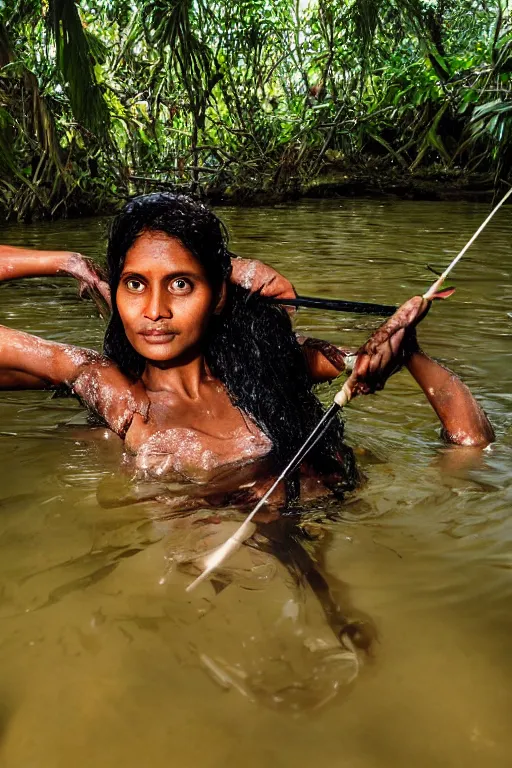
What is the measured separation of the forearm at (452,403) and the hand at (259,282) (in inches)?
19.1

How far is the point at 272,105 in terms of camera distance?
45.8ft

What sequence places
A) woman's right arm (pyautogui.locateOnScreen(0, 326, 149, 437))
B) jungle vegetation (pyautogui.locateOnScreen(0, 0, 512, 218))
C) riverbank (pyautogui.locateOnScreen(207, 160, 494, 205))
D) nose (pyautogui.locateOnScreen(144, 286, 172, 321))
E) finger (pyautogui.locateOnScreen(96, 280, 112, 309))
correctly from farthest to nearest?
riverbank (pyautogui.locateOnScreen(207, 160, 494, 205)) < jungle vegetation (pyautogui.locateOnScreen(0, 0, 512, 218)) < finger (pyautogui.locateOnScreen(96, 280, 112, 309)) < woman's right arm (pyautogui.locateOnScreen(0, 326, 149, 437)) < nose (pyautogui.locateOnScreen(144, 286, 172, 321))

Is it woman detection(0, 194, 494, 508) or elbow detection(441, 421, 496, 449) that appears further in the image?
elbow detection(441, 421, 496, 449)

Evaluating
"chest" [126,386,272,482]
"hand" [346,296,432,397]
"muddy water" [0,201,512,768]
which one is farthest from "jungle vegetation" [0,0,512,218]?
"hand" [346,296,432,397]

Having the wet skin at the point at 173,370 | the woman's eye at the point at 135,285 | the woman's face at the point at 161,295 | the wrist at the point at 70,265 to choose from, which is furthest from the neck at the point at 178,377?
the wrist at the point at 70,265

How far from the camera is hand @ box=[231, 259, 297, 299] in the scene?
7.74ft

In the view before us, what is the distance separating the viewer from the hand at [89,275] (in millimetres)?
2498

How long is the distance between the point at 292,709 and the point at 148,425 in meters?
1.26

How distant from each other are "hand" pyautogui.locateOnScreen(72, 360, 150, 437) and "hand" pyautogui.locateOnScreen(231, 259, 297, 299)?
1.56 feet

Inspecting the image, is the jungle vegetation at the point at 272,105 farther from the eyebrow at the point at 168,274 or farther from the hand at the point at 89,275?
the eyebrow at the point at 168,274

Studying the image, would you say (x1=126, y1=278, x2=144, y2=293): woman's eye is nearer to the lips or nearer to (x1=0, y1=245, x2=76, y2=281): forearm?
the lips

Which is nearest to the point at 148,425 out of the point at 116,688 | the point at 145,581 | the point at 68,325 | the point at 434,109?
the point at 145,581

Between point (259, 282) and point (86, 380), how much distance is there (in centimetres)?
62

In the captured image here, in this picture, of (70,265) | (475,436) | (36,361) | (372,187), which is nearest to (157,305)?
(36,361)
